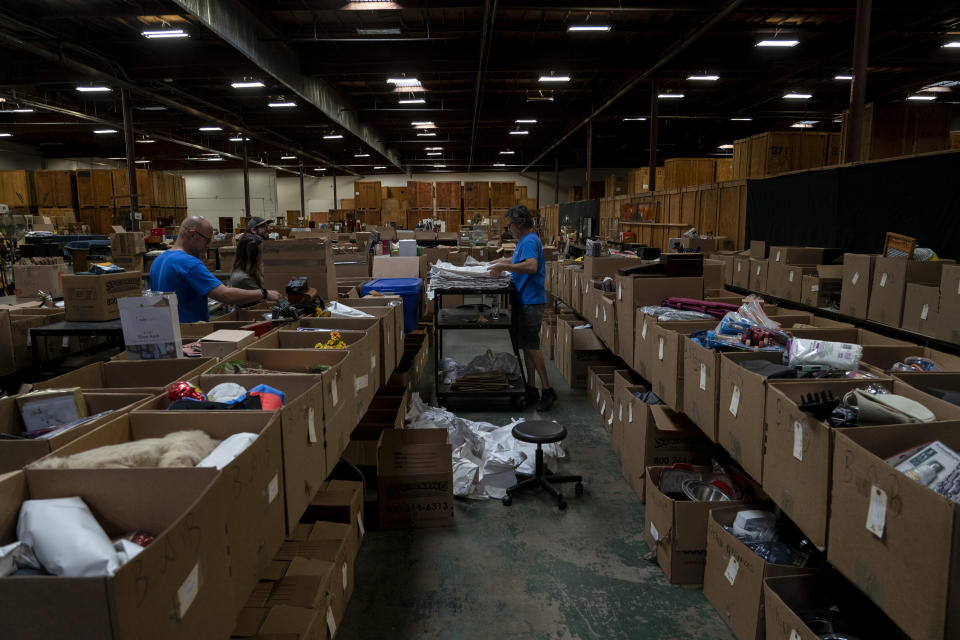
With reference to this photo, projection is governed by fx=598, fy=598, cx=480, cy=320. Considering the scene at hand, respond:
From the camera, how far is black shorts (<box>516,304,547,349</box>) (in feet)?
17.4

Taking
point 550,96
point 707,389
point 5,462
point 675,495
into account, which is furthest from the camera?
point 550,96

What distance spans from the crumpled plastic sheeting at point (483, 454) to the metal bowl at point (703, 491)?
122 cm

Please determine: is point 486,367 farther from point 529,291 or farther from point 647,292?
A: point 647,292

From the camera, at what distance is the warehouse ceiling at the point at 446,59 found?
8.10 m

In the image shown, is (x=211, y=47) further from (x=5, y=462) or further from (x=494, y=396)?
A: (x=5, y=462)

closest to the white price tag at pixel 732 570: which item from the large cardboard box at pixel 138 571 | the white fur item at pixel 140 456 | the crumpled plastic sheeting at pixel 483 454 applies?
the crumpled plastic sheeting at pixel 483 454

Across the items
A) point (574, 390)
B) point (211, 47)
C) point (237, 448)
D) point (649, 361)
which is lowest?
point (574, 390)

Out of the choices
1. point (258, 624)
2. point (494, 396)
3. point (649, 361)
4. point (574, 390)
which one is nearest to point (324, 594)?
point (258, 624)

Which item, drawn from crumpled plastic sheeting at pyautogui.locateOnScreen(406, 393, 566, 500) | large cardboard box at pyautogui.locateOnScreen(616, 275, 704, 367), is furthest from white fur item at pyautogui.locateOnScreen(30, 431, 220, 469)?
large cardboard box at pyautogui.locateOnScreen(616, 275, 704, 367)

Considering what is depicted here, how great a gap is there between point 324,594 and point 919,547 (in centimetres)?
185

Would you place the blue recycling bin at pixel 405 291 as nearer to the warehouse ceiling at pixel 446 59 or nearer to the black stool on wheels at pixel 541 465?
the black stool on wheels at pixel 541 465

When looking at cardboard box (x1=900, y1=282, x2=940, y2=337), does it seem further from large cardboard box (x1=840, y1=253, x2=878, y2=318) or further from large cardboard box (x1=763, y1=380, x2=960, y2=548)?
large cardboard box (x1=763, y1=380, x2=960, y2=548)

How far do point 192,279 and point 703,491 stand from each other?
3.27 metres

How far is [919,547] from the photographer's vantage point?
143cm
